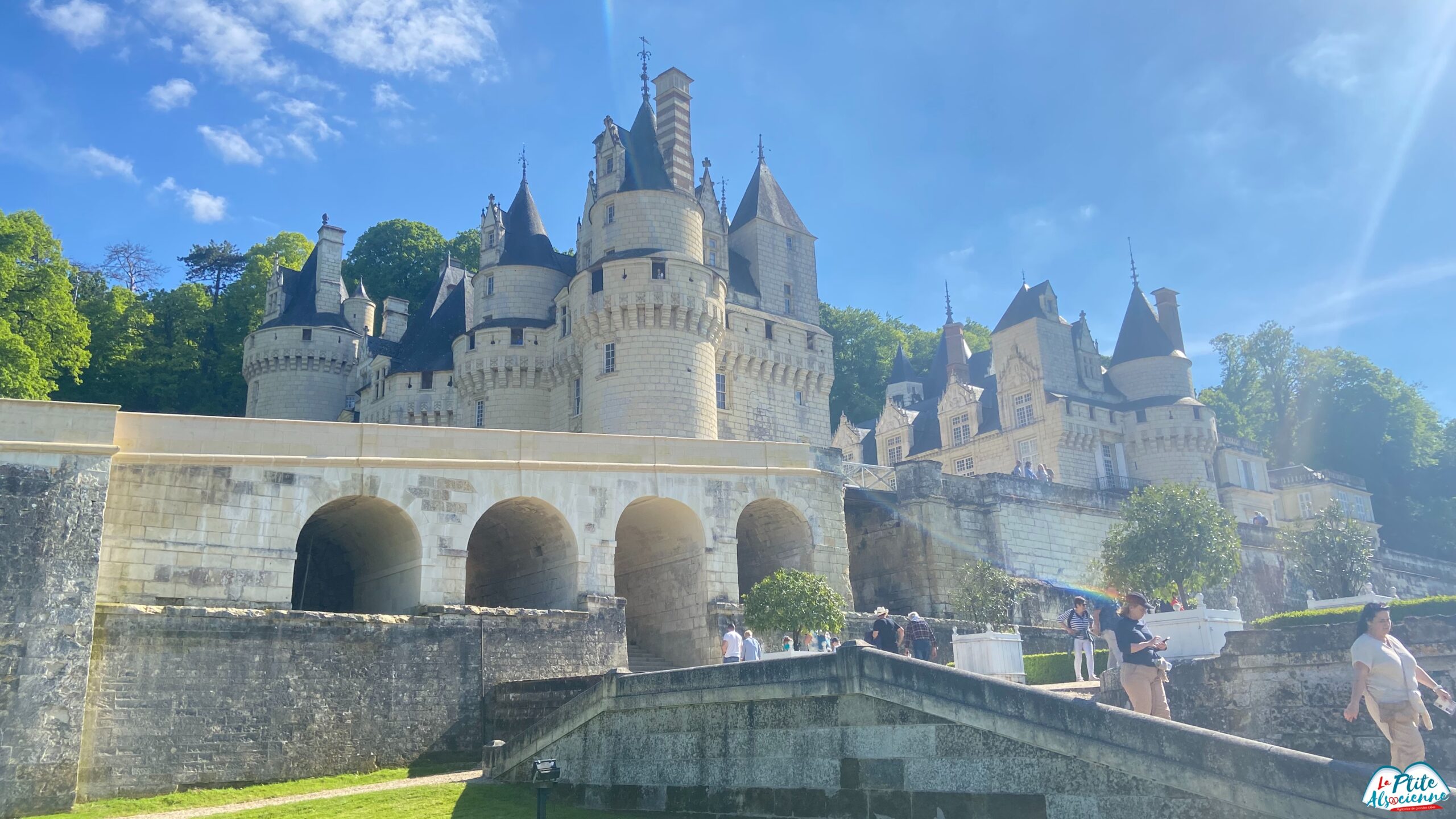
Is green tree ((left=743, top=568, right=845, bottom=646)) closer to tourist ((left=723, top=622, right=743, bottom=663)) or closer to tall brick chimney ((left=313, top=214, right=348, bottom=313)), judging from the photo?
tourist ((left=723, top=622, right=743, bottom=663))

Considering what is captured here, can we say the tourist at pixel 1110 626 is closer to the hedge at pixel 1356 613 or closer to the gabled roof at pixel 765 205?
the hedge at pixel 1356 613

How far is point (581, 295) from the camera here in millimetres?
36812

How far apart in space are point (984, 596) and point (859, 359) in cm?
4180

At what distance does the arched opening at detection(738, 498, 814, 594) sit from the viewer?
28656mm

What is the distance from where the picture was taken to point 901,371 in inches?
2303

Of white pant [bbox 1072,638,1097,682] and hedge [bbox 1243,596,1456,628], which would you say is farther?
white pant [bbox 1072,638,1097,682]

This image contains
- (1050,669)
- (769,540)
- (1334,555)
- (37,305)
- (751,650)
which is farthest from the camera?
(37,305)

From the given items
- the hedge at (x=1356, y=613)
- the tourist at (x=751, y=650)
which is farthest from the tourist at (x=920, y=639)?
the hedge at (x=1356, y=613)

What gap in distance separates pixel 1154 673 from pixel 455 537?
52.9 feet

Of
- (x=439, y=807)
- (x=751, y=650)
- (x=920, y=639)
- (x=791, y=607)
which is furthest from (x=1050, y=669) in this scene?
(x=439, y=807)

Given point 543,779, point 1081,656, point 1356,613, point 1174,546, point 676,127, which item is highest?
point 676,127

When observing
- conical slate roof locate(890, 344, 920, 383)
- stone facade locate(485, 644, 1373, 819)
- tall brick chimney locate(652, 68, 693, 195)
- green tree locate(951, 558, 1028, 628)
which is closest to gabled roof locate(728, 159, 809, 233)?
tall brick chimney locate(652, 68, 693, 195)

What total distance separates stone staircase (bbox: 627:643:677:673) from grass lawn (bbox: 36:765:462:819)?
718 centimetres

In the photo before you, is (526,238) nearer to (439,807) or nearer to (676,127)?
(676,127)
